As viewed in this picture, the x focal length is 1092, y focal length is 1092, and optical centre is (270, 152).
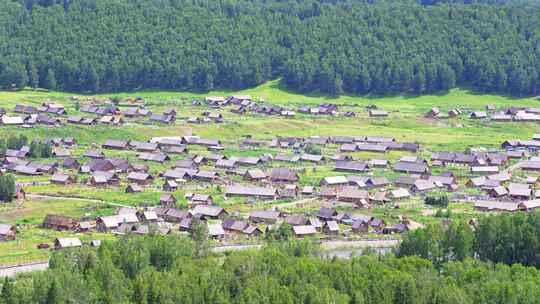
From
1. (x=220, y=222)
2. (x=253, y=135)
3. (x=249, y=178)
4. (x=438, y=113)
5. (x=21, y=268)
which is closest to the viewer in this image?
(x=21, y=268)

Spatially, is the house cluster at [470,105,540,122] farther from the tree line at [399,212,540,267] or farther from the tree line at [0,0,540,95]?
the tree line at [399,212,540,267]

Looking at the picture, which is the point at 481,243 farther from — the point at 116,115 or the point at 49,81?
the point at 49,81

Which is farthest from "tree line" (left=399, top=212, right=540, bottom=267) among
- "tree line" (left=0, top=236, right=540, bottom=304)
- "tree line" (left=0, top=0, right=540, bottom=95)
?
"tree line" (left=0, top=0, right=540, bottom=95)

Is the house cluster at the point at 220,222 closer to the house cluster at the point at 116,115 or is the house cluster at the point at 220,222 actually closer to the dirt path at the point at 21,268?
the dirt path at the point at 21,268

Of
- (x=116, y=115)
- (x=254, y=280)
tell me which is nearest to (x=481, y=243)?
(x=254, y=280)

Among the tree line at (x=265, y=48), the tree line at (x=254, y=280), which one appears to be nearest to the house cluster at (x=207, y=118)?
the tree line at (x=265, y=48)

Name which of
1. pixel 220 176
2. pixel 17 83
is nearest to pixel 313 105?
pixel 17 83
